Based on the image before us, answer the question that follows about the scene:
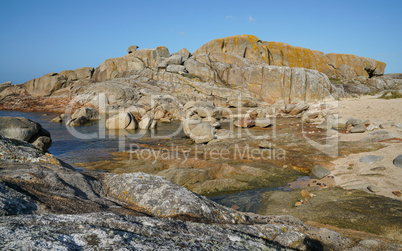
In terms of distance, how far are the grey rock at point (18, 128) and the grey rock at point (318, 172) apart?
11.5m

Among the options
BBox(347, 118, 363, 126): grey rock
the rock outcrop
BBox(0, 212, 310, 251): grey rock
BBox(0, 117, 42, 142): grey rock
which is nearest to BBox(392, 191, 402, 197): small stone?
BBox(0, 212, 310, 251): grey rock

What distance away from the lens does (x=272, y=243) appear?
7.87ft

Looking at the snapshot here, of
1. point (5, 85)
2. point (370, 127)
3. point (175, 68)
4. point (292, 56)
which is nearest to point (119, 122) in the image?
point (175, 68)

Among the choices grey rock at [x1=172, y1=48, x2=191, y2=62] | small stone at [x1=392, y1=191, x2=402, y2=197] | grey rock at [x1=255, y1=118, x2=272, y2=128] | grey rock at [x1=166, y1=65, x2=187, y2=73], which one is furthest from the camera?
grey rock at [x1=172, y1=48, x2=191, y2=62]

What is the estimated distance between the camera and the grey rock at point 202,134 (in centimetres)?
1499

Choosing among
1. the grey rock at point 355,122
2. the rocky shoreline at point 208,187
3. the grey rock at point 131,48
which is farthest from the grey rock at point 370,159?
the grey rock at point 131,48

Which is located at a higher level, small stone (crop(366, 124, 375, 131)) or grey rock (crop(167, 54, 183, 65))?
grey rock (crop(167, 54, 183, 65))

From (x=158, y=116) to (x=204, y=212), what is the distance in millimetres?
25328

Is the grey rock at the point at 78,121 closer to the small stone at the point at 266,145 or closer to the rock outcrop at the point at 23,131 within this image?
the rock outcrop at the point at 23,131

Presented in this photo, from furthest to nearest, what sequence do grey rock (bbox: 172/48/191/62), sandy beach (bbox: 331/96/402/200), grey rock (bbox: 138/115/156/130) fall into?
grey rock (bbox: 172/48/191/62) → grey rock (bbox: 138/115/156/130) → sandy beach (bbox: 331/96/402/200)

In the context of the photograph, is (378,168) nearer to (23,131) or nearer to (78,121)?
(23,131)

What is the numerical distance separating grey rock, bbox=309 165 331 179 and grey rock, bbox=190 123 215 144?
734cm

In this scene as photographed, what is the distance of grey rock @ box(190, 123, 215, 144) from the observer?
49.2ft

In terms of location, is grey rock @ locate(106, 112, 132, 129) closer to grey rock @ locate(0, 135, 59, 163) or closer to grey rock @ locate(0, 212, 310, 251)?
grey rock @ locate(0, 135, 59, 163)
